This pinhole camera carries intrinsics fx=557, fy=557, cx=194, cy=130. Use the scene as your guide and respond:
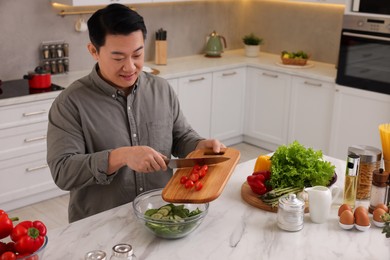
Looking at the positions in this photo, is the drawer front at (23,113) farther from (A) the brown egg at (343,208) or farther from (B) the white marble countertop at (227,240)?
(A) the brown egg at (343,208)

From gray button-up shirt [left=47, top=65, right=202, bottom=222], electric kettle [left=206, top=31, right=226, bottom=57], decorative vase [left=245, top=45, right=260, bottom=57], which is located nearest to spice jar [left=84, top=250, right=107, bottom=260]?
gray button-up shirt [left=47, top=65, right=202, bottom=222]

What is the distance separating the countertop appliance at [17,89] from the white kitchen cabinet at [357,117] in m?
2.38

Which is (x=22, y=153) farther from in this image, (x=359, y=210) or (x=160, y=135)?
(x=359, y=210)

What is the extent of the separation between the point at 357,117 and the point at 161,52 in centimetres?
188

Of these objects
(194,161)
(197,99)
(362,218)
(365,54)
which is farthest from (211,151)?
(197,99)

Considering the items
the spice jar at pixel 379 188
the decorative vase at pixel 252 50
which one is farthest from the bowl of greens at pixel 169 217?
the decorative vase at pixel 252 50

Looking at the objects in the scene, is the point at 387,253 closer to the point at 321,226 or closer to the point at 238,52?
the point at 321,226

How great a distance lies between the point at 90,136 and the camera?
222cm

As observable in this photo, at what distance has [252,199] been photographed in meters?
2.28

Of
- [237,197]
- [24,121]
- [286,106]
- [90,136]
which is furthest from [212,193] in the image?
[286,106]

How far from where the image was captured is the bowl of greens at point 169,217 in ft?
6.32

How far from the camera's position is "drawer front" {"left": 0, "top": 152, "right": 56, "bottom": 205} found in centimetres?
400

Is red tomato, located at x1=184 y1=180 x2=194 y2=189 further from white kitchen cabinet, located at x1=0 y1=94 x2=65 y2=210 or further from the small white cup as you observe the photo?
the small white cup

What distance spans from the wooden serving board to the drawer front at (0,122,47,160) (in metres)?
2.14
